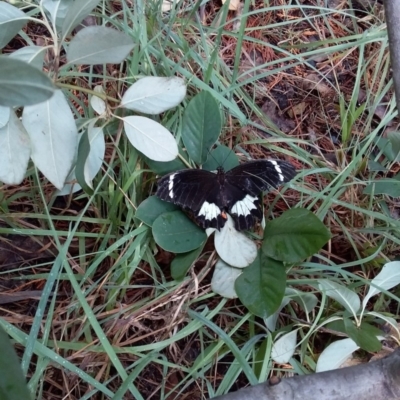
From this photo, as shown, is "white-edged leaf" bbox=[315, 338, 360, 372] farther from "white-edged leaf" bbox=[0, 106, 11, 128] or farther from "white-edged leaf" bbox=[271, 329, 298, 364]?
"white-edged leaf" bbox=[0, 106, 11, 128]

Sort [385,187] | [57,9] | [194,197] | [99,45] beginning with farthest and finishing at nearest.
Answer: [385,187]
[194,197]
[57,9]
[99,45]

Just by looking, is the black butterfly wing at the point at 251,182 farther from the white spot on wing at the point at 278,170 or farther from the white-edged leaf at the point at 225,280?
the white-edged leaf at the point at 225,280

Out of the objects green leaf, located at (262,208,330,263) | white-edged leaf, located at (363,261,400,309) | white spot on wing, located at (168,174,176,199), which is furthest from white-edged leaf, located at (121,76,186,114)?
white-edged leaf, located at (363,261,400,309)

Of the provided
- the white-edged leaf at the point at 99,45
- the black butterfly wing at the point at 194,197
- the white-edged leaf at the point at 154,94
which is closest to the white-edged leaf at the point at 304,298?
the black butterfly wing at the point at 194,197

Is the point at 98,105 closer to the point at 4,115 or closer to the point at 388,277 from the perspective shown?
the point at 4,115

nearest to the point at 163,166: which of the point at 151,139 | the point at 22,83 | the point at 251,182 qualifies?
the point at 151,139

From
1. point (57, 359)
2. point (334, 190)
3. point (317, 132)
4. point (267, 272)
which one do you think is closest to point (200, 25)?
point (317, 132)
